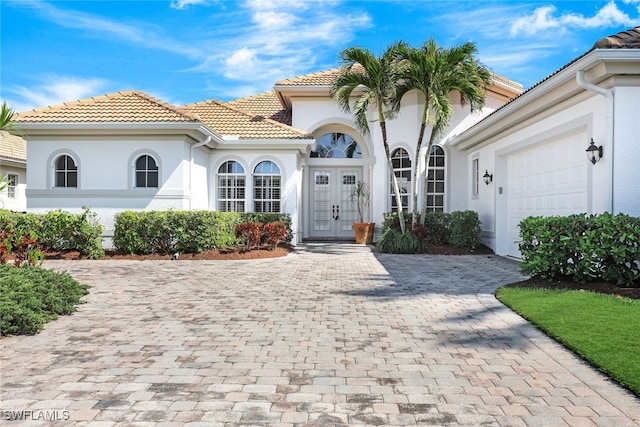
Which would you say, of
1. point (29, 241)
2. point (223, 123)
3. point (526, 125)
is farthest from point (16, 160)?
point (526, 125)

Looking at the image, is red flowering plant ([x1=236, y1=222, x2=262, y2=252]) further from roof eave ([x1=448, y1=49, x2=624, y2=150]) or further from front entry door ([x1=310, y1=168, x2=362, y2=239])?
roof eave ([x1=448, y1=49, x2=624, y2=150])

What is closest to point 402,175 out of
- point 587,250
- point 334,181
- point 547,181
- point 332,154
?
point 334,181

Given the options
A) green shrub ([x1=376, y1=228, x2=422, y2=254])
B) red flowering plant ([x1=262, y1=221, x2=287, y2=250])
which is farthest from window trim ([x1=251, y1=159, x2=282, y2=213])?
green shrub ([x1=376, y1=228, x2=422, y2=254])

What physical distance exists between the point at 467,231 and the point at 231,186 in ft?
26.3

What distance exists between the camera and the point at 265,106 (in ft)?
69.1

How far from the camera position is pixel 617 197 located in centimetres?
814

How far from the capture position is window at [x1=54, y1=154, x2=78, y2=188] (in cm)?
1441

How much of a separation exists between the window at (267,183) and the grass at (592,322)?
33.4 ft

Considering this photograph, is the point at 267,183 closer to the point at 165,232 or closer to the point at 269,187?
the point at 269,187

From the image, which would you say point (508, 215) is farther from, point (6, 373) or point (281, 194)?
point (6, 373)

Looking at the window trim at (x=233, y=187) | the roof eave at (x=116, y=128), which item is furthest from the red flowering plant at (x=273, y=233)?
the roof eave at (x=116, y=128)

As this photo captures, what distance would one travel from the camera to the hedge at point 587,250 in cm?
728

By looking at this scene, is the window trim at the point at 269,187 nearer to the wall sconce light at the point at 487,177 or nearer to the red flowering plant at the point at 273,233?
the red flowering plant at the point at 273,233

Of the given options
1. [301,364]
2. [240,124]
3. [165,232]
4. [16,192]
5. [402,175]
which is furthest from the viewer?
[16,192]
